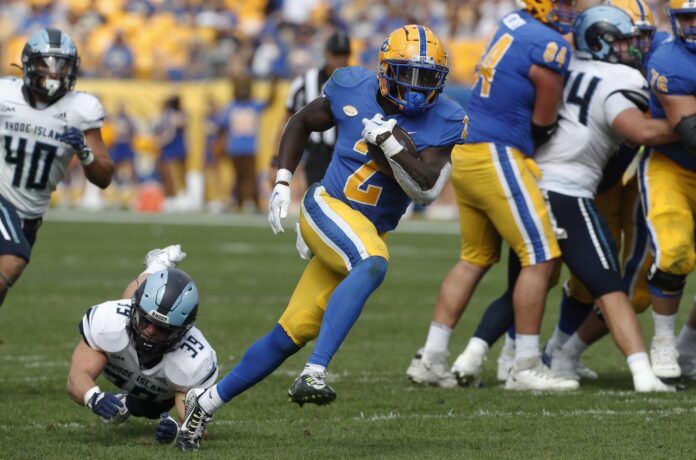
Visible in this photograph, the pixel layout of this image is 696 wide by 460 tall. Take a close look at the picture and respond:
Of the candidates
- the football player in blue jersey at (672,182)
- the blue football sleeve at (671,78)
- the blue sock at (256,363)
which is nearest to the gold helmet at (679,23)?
the football player in blue jersey at (672,182)

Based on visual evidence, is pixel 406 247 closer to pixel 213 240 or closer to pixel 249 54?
pixel 213 240

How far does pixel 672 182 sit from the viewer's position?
635cm

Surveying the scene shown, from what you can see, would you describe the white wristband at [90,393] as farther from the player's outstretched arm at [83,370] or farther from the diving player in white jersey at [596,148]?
the diving player in white jersey at [596,148]

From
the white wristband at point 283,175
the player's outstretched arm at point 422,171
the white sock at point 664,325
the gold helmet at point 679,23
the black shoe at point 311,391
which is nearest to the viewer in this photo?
the black shoe at point 311,391

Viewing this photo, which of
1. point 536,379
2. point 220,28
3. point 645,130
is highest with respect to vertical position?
point 645,130

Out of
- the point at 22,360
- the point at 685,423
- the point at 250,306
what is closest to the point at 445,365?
the point at 685,423

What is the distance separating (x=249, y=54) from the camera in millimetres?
21500

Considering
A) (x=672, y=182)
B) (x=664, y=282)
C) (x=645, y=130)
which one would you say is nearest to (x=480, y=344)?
(x=664, y=282)

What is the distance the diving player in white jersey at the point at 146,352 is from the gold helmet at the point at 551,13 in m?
2.53

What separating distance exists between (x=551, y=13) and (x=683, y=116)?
0.93m

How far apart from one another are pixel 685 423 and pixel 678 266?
3.85 feet

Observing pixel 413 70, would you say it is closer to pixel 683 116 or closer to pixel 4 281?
Answer: pixel 683 116

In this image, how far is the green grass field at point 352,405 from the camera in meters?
4.86

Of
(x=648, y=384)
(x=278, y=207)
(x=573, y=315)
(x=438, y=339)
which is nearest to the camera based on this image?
(x=278, y=207)
